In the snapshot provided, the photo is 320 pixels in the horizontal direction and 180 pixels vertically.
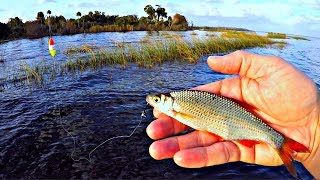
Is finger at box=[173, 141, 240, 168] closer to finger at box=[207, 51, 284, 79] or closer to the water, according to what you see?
finger at box=[207, 51, 284, 79]

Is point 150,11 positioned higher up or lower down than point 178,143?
higher up

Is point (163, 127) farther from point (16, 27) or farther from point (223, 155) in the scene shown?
point (16, 27)

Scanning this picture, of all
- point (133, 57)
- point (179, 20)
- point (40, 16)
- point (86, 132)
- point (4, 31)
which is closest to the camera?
point (86, 132)

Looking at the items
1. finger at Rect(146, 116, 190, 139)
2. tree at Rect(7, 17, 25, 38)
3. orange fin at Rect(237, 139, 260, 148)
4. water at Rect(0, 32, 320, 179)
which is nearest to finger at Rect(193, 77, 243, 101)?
finger at Rect(146, 116, 190, 139)

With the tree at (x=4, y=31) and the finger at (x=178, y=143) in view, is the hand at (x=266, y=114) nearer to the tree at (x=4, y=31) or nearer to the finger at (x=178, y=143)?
the finger at (x=178, y=143)

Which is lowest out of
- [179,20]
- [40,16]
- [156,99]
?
[156,99]

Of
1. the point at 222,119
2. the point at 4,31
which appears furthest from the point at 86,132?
the point at 4,31
